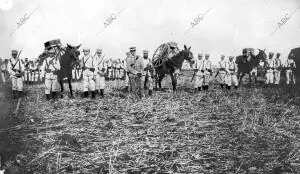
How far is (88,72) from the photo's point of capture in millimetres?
11688

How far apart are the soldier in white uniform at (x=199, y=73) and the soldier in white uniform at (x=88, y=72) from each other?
4817 millimetres

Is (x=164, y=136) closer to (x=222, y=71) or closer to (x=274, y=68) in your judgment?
(x=222, y=71)

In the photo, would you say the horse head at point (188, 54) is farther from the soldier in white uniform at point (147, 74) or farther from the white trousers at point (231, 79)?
the white trousers at point (231, 79)

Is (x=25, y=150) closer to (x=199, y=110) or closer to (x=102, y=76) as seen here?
(x=199, y=110)

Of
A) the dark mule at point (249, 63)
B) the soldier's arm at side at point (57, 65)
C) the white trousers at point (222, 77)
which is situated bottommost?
the white trousers at point (222, 77)

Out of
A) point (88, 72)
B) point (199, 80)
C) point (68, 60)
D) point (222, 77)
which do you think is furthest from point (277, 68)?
point (68, 60)

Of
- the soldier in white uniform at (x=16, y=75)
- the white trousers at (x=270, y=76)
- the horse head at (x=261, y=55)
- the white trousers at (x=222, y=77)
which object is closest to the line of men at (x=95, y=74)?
the soldier in white uniform at (x=16, y=75)

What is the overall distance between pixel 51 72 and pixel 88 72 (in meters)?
1.46

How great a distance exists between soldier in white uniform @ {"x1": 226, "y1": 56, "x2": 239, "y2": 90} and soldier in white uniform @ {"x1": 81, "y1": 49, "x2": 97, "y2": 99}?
6222 millimetres

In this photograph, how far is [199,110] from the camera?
8.82 meters

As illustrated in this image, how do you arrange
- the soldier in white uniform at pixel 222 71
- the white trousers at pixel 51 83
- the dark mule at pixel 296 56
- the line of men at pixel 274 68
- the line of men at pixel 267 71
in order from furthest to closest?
the line of men at pixel 274 68 → the soldier in white uniform at pixel 222 71 → the line of men at pixel 267 71 → the dark mule at pixel 296 56 → the white trousers at pixel 51 83

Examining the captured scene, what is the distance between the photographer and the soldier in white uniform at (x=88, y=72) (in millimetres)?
11383

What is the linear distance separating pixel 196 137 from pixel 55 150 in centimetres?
302

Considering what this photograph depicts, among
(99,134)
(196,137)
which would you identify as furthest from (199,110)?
(99,134)
